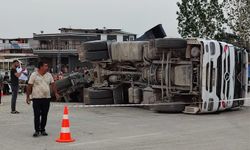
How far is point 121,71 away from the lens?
1422 cm

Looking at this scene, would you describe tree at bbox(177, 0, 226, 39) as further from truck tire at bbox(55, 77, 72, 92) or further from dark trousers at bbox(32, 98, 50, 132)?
dark trousers at bbox(32, 98, 50, 132)

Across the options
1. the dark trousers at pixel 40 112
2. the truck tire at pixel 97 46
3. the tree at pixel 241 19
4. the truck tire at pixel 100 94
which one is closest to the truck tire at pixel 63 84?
the truck tire at pixel 97 46

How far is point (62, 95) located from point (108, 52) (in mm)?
2985

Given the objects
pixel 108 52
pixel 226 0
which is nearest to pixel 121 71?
pixel 108 52

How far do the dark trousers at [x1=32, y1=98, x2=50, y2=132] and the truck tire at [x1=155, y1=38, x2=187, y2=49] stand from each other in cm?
441

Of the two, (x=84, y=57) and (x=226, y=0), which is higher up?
(x=226, y=0)

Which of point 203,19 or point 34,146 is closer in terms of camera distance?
point 34,146

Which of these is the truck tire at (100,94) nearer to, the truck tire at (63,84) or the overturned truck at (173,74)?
the overturned truck at (173,74)

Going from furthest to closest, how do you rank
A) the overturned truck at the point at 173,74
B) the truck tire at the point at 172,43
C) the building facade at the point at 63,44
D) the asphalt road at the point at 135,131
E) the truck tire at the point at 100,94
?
the building facade at the point at 63,44 < the truck tire at the point at 100,94 < the truck tire at the point at 172,43 < the overturned truck at the point at 173,74 < the asphalt road at the point at 135,131

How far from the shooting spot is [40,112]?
8.80 m

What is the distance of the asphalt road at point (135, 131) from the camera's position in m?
7.75

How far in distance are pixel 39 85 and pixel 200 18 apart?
30665mm

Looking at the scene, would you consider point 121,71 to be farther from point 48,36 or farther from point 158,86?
point 48,36

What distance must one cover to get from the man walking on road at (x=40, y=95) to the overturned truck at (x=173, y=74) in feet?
13.9
